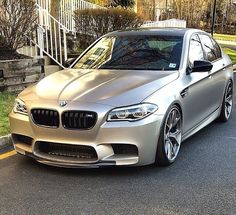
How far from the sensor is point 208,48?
700cm

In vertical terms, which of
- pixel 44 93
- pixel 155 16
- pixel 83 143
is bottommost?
pixel 155 16

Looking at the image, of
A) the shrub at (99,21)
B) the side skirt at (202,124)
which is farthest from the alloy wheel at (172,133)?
the shrub at (99,21)

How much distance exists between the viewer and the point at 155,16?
40250 mm

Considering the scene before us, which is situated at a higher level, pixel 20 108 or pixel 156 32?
pixel 156 32

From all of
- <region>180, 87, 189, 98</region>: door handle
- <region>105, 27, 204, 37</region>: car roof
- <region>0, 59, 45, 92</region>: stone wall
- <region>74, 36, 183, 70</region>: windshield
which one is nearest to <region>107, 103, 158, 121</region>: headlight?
<region>180, 87, 189, 98</region>: door handle

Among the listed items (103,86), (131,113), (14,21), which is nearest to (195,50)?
(103,86)

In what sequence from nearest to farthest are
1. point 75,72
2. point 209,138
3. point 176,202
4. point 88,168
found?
point 176,202
point 88,168
point 75,72
point 209,138

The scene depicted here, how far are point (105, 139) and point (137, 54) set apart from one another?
184 cm

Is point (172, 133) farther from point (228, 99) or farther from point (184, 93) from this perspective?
point (228, 99)

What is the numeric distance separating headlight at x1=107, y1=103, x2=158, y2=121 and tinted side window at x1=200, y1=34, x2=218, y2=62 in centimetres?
237

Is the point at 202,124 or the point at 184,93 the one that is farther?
the point at 202,124

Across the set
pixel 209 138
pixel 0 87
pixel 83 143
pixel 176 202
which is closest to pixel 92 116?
pixel 83 143

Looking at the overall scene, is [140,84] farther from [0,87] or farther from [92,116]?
[0,87]

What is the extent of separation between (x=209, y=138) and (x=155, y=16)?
34870 mm
